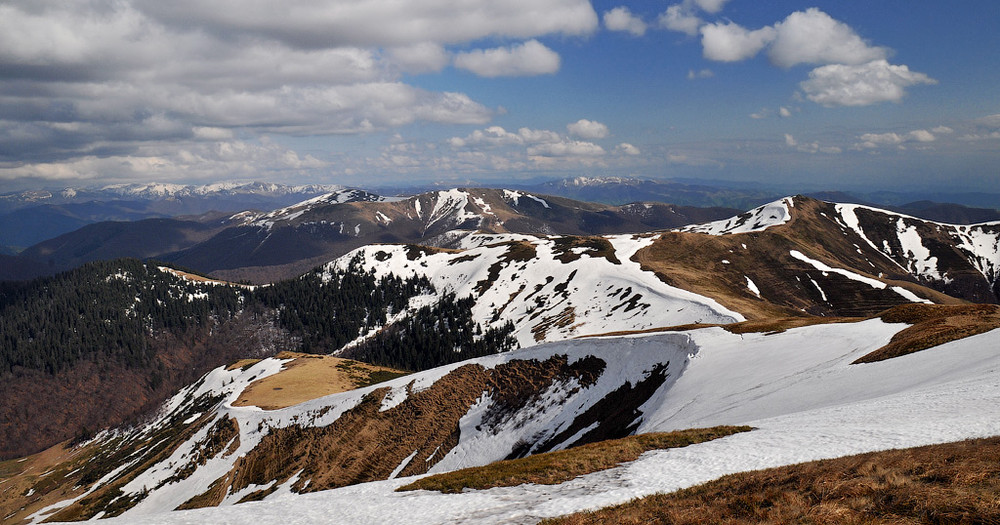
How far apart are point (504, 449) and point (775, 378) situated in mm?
29570

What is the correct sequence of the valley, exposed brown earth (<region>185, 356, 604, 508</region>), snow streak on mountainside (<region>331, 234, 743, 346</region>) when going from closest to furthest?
the valley → exposed brown earth (<region>185, 356, 604, 508</region>) → snow streak on mountainside (<region>331, 234, 743, 346</region>)

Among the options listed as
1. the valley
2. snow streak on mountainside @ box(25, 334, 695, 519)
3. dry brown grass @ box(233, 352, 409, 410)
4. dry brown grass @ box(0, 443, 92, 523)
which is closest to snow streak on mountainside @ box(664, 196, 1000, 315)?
the valley

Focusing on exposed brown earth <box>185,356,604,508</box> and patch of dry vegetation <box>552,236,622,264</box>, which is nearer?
exposed brown earth <box>185,356,604,508</box>

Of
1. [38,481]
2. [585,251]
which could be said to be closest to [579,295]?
[585,251]

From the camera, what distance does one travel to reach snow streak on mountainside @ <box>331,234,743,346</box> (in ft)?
321

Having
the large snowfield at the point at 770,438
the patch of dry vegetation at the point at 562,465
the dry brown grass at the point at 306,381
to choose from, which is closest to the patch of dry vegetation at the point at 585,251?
the dry brown grass at the point at 306,381

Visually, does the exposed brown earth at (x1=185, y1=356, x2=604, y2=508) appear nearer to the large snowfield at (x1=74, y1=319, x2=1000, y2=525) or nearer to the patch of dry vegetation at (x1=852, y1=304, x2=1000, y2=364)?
the large snowfield at (x1=74, y1=319, x2=1000, y2=525)

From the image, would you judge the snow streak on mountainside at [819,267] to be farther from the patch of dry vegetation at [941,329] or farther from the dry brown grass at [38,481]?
the dry brown grass at [38,481]

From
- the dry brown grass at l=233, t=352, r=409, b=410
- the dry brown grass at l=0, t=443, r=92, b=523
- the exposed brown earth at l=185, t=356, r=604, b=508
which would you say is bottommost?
the dry brown grass at l=0, t=443, r=92, b=523

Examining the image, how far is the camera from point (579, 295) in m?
134

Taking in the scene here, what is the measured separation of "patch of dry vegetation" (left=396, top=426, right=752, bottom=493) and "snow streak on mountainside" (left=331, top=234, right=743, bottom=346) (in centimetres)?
6434

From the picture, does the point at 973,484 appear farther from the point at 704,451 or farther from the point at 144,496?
the point at 144,496

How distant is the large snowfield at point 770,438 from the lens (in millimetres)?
17953

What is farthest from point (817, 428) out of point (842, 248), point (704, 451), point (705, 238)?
point (842, 248)
